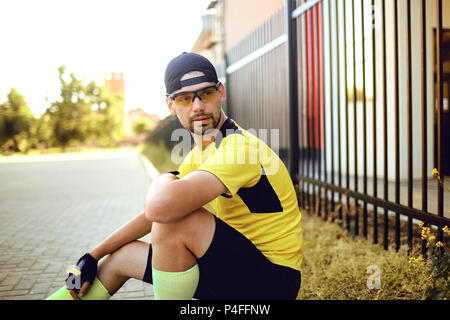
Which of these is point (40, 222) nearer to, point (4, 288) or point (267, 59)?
point (4, 288)

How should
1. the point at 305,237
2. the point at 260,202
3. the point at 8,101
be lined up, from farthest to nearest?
the point at 8,101 < the point at 305,237 < the point at 260,202

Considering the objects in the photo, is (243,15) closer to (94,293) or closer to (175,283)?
(94,293)

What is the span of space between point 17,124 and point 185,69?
40.3 metres

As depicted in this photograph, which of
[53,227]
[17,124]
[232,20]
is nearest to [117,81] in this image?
[17,124]

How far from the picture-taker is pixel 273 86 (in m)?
5.82

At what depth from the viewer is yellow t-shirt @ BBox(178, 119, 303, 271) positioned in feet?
5.99

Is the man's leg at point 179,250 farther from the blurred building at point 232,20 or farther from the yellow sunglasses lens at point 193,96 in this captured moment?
the blurred building at point 232,20

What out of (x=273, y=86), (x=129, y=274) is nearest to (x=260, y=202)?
(x=129, y=274)

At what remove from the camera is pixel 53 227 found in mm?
5211

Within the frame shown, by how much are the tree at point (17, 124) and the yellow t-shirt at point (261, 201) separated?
3872 centimetres

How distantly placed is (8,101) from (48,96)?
920 cm

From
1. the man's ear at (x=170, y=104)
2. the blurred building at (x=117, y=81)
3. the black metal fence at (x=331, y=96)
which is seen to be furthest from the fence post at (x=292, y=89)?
the blurred building at (x=117, y=81)

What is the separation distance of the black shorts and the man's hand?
1.84 ft

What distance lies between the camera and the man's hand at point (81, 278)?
77.9 inches
